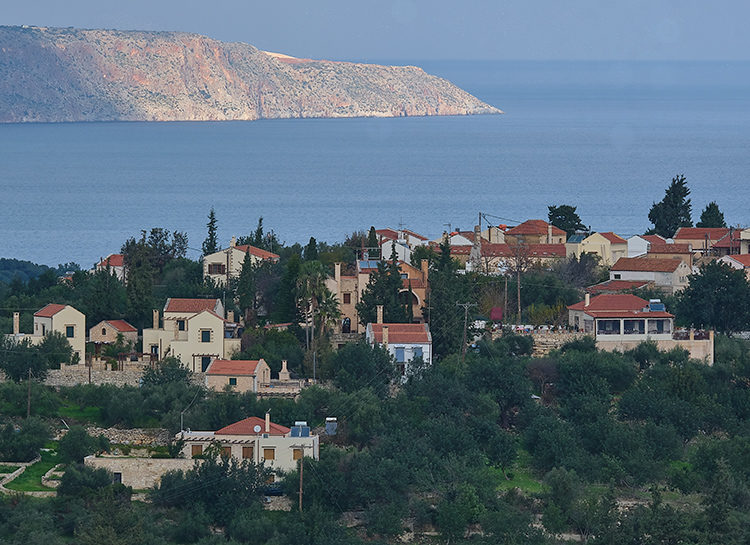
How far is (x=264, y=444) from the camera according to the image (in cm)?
3709

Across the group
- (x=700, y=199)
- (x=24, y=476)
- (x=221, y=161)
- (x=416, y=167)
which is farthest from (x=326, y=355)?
(x=221, y=161)

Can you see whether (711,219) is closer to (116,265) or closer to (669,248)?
(669,248)

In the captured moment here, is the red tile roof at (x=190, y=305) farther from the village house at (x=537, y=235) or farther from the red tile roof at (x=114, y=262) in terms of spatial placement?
the village house at (x=537, y=235)

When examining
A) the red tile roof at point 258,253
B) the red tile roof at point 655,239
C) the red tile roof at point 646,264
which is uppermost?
the red tile roof at point 655,239

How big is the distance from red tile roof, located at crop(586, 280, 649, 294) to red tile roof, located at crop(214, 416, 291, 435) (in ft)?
52.2

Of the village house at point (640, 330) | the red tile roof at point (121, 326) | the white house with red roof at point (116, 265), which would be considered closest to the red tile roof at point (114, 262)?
the white house with red roof at point (116, 265)

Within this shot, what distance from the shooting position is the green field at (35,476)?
35.6 meters

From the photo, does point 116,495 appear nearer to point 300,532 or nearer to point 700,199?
point 300,532

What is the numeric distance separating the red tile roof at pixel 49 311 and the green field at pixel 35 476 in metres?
7.35

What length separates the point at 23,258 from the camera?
287ft

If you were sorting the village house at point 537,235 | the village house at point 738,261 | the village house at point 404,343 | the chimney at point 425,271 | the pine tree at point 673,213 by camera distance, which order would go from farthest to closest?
1. the pine tree at point 673,213
2. the village house at point 537,235
3. the village house at point 738,261
4. the chimney at point 425,271
5. the village house at point 404,343

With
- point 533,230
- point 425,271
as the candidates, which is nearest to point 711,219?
point 533,230

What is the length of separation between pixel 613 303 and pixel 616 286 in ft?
15.7

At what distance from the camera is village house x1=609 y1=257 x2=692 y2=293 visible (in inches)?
2073
